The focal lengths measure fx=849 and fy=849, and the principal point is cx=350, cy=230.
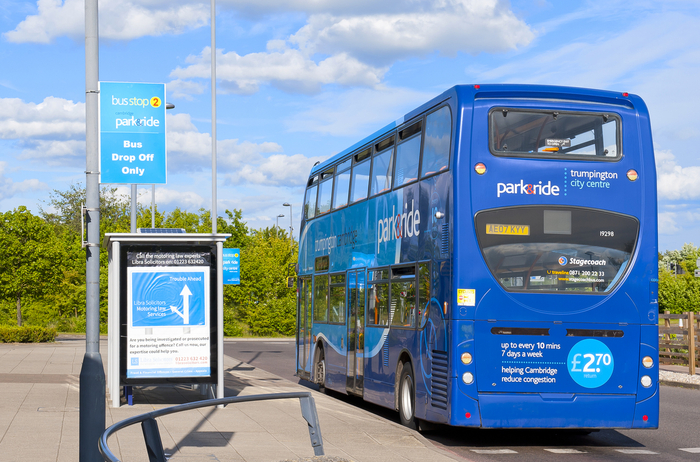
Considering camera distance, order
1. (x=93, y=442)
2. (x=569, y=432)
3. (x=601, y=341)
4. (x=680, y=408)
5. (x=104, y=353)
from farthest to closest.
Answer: (x=104, y=353)
(x=680, y=408)
(x=569, y=432)
(x=601, y=341)
(x=93, y=442)

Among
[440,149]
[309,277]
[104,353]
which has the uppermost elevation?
[440,149]

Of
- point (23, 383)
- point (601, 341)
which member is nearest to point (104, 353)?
point (23, 383)

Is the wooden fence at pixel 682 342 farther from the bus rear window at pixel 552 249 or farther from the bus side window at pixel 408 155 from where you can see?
the bus rear window at pixel 552 249

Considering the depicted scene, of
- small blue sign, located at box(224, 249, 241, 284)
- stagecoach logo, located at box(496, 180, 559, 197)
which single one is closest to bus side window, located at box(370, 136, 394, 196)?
stagecoach logo, located at box(496, 180, 559, 197)

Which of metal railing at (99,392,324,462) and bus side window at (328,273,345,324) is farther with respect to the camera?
bus side window at (328,273,345,324)

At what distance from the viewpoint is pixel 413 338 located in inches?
437

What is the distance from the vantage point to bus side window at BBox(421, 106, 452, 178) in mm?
10141

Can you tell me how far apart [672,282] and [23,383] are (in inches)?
1328

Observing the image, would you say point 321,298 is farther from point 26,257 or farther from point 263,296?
point 263,296

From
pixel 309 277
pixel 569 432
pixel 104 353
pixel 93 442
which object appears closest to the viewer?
pixel 93 442

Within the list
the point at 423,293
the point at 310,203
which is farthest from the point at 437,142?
the point at 310,203

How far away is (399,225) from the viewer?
1187 centimetres

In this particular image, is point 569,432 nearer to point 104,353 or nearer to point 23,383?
point 23,383

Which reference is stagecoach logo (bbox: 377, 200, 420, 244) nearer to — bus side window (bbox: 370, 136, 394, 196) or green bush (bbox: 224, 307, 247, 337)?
bus side window (bbox: 370, 136, 394, 196)
